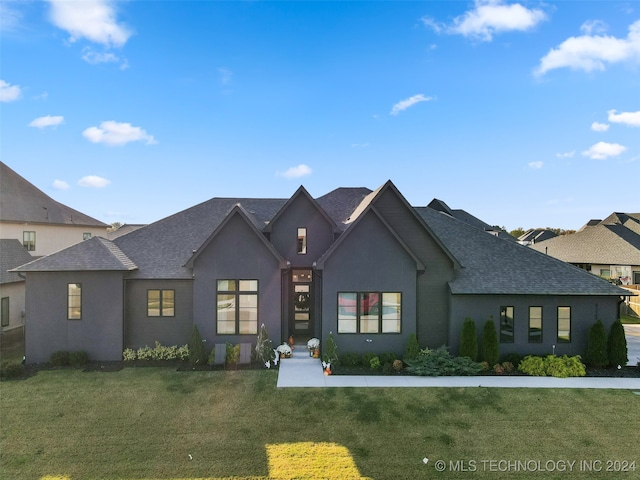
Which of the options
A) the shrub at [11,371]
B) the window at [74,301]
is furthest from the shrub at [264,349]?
the shrub at [11,371]

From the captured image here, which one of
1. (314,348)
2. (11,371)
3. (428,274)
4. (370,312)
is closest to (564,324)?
(428,274)

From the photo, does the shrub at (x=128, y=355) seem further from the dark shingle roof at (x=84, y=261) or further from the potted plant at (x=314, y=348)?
the potted plant at (x=314, y=348)

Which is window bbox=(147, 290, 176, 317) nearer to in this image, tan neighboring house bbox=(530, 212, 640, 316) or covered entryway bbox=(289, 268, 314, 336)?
covered entryway bbox=(289, 268, 314, 336)

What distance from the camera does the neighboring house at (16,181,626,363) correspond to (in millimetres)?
15086

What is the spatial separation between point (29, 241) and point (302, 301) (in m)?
28.5

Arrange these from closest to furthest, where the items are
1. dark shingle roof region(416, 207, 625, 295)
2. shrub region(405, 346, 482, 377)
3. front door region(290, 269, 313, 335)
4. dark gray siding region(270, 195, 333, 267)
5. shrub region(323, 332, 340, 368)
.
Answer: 1. shrub region(405, 346, 482, 377)
2. shrub region(323, 332, 340, 368)
3. dark shingle roof region(416, 207, 625, 295)
4. dark gray siding region(270, 195, 333, 267)
5. front door region(290, 269, 313, 335)

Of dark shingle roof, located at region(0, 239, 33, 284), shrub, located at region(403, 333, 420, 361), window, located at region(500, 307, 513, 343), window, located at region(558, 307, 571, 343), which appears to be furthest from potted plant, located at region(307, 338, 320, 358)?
dark shingle roof, located at region(0, 239, 33, 284)

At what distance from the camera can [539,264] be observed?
54.1ft

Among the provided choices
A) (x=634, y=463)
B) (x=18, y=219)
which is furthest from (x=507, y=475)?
(x=18, y=219)

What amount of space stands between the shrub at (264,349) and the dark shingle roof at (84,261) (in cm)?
646

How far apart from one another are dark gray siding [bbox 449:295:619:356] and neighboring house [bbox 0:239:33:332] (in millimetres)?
23728

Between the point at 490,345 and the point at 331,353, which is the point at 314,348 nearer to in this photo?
the point at 331,353

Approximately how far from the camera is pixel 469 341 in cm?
1452

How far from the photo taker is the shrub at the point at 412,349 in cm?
1463
